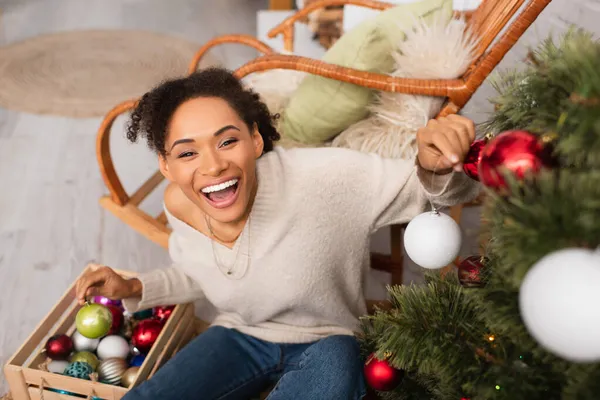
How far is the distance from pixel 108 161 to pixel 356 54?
0.77 meters

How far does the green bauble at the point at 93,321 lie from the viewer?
1201 mm

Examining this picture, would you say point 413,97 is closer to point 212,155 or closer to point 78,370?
point 212,155

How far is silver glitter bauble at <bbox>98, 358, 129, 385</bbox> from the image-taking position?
1.21m

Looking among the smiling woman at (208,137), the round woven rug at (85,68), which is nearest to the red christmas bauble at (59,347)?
the smiling woman at (208,137)

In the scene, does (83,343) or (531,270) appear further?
(83,343)

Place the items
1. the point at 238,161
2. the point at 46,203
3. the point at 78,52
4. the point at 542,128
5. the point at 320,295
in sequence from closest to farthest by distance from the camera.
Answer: the point at 542,128, the point at 238,161, the point at 320,295, the point at 46,203, the point at 78,52

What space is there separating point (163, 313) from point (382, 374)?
0.72 m

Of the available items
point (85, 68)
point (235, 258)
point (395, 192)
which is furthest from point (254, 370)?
point (85, 68)

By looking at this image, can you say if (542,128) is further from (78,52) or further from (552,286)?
(78,52)

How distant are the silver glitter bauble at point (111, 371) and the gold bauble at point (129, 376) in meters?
0.01

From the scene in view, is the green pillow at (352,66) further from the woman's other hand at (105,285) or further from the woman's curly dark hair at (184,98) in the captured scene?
the woman's other hand at (105,285)

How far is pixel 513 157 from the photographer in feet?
1.67

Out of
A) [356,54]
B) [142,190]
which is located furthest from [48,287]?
[356,54]

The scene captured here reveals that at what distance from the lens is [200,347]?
1151 mm
